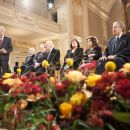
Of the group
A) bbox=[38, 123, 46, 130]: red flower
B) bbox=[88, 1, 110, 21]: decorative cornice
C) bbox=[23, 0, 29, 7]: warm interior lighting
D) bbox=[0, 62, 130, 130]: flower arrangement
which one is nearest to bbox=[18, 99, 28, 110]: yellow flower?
bbox=[0, 62, 130, 130]: flower arrangement

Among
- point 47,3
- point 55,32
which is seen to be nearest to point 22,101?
point 55,32

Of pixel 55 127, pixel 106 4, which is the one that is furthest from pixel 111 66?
pixel 106 4

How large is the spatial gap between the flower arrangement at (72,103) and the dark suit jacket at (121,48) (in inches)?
130

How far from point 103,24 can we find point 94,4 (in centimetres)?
172

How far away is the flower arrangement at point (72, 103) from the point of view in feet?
3.08

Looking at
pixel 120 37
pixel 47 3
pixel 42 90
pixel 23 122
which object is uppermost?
pixel 47 3

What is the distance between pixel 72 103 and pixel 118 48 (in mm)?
3790

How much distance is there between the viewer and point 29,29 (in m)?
12.7

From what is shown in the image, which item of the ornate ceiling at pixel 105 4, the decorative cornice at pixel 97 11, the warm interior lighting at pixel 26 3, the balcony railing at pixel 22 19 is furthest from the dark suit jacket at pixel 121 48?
the ornate ceiling at pixel 105 4

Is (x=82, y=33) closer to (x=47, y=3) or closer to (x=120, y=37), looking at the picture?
(x=47, y=3)

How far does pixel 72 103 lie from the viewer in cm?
103

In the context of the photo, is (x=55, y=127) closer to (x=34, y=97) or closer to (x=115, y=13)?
(x=34, y=97)

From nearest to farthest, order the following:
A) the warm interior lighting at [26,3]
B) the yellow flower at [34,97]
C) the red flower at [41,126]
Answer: the red flower at [41,126] → the yellow flower at [34,97] → the warm interior lighting at [26,3]

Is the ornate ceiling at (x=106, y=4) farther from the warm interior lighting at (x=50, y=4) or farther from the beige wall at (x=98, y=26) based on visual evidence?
the warm interior lighting at (x=50, y=4)
